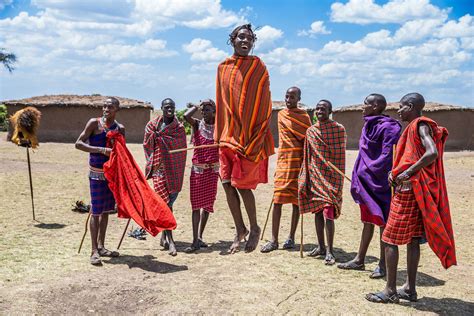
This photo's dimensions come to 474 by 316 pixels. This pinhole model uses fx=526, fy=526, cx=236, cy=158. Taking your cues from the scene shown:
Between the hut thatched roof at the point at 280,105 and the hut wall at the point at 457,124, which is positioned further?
the hut thatched roof at the point at 280,105

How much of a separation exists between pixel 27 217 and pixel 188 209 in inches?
108

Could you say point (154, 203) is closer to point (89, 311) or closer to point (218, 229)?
point (89, 311)

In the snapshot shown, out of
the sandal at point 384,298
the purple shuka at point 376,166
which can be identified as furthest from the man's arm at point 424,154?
the sandal at point 384,298

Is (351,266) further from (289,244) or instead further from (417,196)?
(417,196)

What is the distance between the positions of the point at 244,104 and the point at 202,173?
1367mm

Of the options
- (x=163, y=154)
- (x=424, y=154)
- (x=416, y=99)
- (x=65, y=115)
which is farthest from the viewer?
(x=65, y=115)

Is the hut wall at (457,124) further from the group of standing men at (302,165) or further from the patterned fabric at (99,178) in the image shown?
the patterned fabric at (99,178)

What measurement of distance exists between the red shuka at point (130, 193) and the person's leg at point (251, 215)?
882 millimetres

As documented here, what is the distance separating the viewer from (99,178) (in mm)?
6062

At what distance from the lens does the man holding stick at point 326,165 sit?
19.9 ft

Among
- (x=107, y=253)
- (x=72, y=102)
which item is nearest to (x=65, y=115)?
(x=72, y=102)

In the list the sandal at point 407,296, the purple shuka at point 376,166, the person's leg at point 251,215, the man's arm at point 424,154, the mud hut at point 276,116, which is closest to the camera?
the man's arm at point 424,154

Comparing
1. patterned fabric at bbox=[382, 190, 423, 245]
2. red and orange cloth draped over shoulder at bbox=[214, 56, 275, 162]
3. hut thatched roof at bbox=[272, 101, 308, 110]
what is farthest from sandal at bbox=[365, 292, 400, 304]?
hut thatched roof at bbox=[272, 101, 308, 110]

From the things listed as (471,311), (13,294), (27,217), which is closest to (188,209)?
(27,217)
